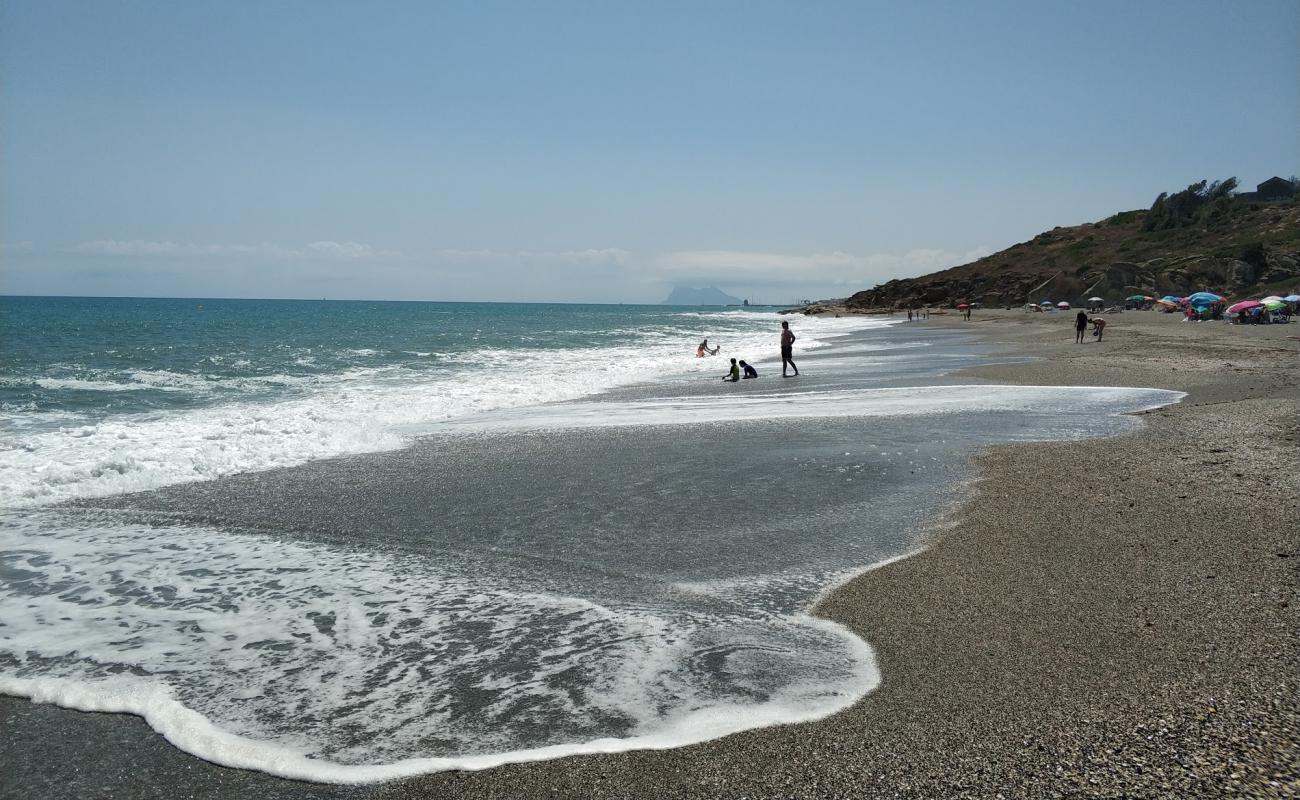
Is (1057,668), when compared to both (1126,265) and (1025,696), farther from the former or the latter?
(1126,265)

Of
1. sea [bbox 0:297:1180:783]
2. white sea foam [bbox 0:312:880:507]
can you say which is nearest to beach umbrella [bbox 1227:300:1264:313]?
sea [bbox 0:297:1180:783]

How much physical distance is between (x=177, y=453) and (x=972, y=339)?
Result: 40.8m

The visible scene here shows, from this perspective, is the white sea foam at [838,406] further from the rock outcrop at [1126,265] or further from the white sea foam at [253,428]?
the rock outcrop at [1126,265]

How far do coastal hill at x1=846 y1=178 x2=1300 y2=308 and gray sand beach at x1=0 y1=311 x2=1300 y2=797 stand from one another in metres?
69.7

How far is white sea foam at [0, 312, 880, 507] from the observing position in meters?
11.0

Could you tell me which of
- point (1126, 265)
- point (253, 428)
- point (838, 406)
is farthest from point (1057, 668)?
point (1126, 265)

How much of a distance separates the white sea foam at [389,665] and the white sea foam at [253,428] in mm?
4358

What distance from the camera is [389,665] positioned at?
511 cm

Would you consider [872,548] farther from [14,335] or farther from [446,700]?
[14,335]

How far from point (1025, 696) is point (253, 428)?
1387 cm

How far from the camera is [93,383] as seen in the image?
24875 mm

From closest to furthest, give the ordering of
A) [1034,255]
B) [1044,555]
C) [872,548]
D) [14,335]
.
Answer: [1044,555], [872,548], [14,335], [1034,255]

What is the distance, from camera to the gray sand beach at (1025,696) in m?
3.69

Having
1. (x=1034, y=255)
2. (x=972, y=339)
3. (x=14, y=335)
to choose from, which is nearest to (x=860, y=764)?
(x=972, y=339)
